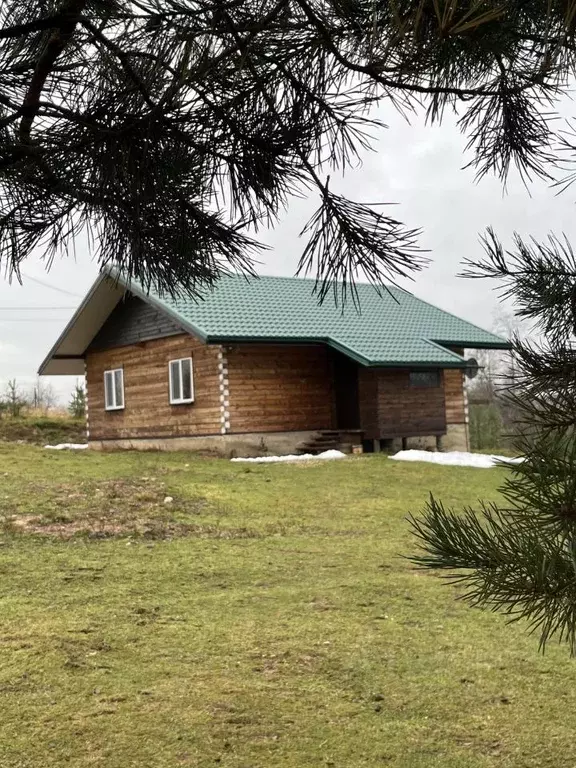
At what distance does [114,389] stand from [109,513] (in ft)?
40.0

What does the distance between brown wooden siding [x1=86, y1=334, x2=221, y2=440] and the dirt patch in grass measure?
20.3 feet

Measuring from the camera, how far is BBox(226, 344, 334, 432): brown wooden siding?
16609 millimetres

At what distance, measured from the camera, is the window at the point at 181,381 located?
57.3 ft

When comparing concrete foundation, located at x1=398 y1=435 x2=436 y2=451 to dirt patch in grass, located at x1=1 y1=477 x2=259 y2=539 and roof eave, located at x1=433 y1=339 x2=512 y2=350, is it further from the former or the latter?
dirt patch in grass, located at x1=1 y1=477 x2=259 y2=539

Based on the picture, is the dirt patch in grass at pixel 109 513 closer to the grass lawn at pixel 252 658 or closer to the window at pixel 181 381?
the grass lawn at pixel 252 658

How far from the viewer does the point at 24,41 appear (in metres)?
2.47

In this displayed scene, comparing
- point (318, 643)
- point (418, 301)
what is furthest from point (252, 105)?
point (418, 301)

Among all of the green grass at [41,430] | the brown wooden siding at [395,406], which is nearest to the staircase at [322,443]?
the brown wooden siding at [395,406]

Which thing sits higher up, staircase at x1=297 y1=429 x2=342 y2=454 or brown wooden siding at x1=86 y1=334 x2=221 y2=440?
brown wooden siding at x1=86 y1=334 x2=221 y2=440

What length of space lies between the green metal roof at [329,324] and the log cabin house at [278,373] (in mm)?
41

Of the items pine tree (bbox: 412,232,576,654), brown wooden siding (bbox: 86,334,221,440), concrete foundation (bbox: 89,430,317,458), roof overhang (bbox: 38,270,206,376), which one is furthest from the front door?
pine tree (bbox: 412,232,576,654)

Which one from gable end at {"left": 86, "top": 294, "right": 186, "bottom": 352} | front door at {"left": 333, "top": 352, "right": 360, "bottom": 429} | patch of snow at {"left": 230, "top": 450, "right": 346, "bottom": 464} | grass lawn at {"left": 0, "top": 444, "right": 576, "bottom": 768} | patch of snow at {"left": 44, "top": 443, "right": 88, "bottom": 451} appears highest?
gable end at {"left": 86, "top": 294, "right": 186, "bottom": 352}

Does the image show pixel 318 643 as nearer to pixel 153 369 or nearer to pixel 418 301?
pixel 153 369

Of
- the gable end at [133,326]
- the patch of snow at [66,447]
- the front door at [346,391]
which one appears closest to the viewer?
the front door at [346,391]
